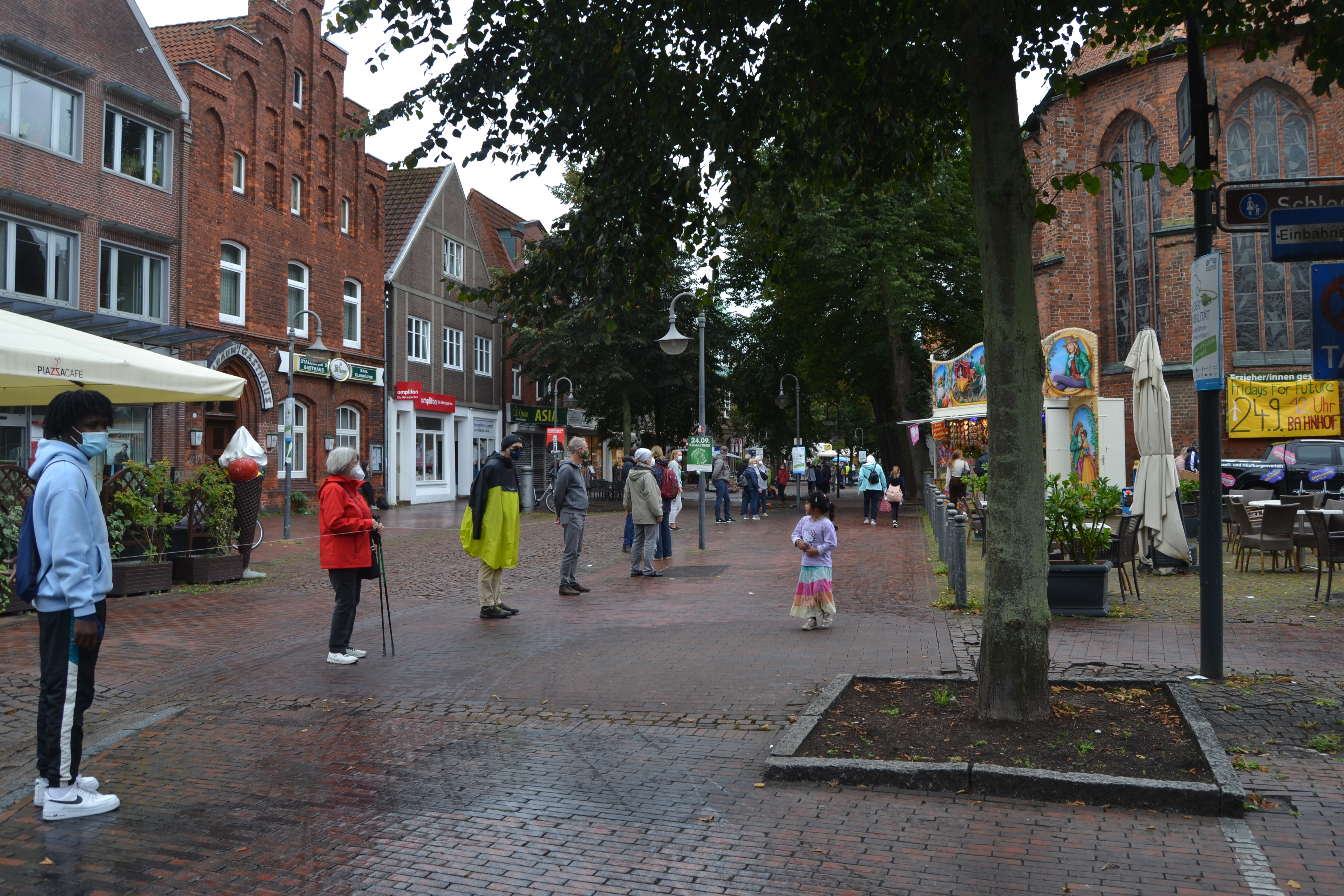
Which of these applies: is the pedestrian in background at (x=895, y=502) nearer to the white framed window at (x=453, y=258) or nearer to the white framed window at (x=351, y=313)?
the white framed window at (x=351, y=313)

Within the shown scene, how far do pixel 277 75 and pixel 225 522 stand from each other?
64.7 ft

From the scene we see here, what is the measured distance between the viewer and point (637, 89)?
6.97m

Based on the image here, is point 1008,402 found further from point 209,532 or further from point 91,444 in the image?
point 209,532

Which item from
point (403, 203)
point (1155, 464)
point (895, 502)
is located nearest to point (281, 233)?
point (403, 203)

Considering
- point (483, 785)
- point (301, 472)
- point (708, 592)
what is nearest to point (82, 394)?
point (483, 785)

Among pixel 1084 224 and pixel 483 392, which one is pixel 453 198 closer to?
pixel 483 392

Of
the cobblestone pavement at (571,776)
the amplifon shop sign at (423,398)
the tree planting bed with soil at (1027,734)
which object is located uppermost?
the amplifon shop sign at (423,398)

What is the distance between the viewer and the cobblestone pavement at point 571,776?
3848 millimetres

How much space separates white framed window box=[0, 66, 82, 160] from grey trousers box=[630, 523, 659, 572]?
15400 mm

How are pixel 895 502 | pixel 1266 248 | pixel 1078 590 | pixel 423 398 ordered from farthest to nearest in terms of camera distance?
pixel 423 398
pixel 1266 248
pixel 895 502
pixel 1078 590

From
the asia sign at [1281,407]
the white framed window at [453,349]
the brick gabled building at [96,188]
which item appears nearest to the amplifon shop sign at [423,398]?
the white framed window at [453,349]

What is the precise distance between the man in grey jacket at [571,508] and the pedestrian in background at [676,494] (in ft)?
15.2

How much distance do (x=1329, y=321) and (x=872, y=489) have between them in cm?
1910

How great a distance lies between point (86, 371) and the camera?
10.2 meters
